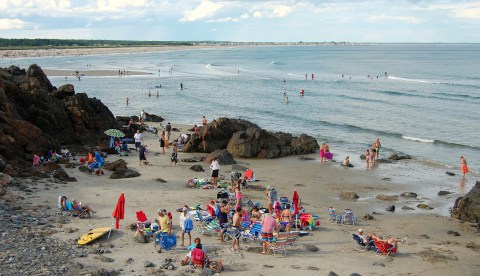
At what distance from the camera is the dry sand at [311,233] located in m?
14.7

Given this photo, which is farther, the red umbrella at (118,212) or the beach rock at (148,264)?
the red umbrella at (118,212)

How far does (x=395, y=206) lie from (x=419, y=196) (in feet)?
8.46

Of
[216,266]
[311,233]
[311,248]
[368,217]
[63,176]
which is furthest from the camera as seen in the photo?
[63,176]

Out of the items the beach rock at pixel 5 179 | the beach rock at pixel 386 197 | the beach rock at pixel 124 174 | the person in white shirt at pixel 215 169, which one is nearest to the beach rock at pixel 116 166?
the beach rock at pixel 124 174

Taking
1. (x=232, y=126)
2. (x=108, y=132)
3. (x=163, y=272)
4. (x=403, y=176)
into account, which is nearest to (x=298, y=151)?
(x=232, y=126)

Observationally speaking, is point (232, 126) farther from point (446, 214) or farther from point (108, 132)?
point (446, 214)

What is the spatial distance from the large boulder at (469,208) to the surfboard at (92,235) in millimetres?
13580

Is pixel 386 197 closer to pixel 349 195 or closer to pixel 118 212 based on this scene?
pixel 349 195

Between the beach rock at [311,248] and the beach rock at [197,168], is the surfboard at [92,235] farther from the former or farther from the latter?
the beach rock at [197,168]

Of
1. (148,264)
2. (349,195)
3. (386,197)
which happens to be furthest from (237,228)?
(386,197)

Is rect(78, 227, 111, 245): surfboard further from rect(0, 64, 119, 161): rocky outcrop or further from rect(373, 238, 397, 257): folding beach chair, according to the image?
rect(0, 64, 119, 161): rocky outcrop

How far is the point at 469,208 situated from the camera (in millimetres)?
20453

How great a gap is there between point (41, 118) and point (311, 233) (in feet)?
58.9

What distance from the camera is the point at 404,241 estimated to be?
16.9 metres
